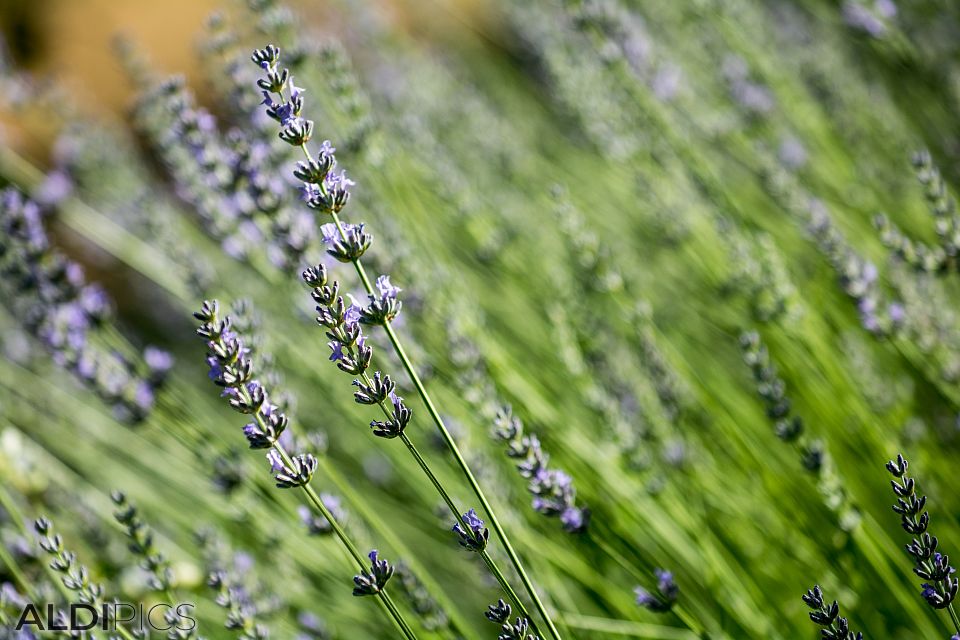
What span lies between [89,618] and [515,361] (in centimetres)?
101

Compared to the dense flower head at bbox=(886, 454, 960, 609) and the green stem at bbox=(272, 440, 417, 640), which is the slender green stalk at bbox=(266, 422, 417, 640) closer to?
the green stem at bbox=(272, 440, 417, 640)

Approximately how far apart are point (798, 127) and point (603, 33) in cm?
81

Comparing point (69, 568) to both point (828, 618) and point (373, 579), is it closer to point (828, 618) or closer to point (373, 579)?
point (373, 579)

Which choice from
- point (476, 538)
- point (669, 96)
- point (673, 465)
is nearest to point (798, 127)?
point (669, 96)

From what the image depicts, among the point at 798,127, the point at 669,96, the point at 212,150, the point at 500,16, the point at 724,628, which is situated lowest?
the point at 724,628

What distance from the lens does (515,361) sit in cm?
198

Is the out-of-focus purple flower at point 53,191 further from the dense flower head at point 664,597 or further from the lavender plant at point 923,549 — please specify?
the lavender plant at point 923,549

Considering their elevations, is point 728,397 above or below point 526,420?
above

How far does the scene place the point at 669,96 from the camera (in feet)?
7.08

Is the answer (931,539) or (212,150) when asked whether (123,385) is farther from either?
(931,539)

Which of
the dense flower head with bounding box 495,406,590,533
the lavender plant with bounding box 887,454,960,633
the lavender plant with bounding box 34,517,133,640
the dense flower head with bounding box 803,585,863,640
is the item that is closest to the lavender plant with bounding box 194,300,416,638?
the dense flower head with bounding box 495,406,590,533

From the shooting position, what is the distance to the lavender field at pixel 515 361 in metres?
1.24

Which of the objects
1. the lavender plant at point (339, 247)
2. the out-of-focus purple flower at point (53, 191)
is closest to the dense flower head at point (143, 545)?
the lavender plant at point (339, 247)

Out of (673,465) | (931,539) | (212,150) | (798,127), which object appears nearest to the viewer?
(931,539)
